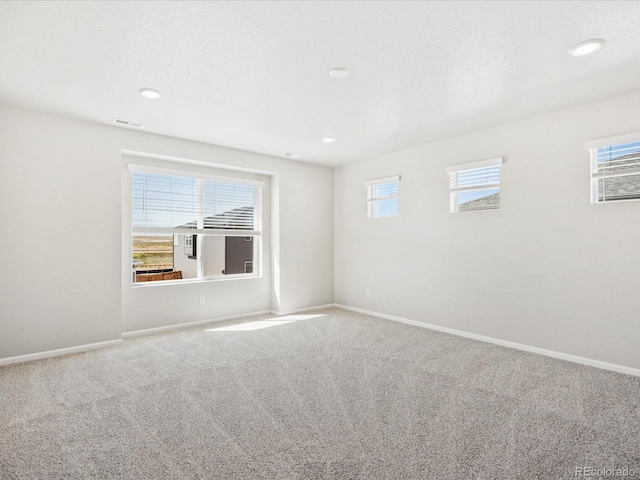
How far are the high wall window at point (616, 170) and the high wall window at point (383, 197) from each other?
236 cm

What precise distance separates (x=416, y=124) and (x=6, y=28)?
11.7 ft

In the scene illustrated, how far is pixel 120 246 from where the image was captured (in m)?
4.13

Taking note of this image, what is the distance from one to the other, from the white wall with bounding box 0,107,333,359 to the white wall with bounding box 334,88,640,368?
2837 millimetres

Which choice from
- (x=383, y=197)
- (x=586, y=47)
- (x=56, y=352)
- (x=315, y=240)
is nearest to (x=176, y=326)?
(x=56, y=352)

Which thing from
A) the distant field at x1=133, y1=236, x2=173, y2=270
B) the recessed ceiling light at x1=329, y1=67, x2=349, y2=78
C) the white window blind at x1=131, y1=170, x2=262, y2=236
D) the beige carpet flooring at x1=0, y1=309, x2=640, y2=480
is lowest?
the beige carpet flooring at x1=0, y1=309, x2=640, y2=480

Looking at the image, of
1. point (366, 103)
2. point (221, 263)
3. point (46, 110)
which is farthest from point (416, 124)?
point (46, 110)

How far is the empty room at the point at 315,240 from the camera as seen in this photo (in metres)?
2.07

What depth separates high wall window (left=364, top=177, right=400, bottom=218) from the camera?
5340mm

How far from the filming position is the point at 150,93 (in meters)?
3.14

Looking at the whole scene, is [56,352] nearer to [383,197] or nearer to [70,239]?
[70,239]

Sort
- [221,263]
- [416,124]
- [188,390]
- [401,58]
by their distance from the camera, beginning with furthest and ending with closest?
1. [221,263]
2. [416,124]
3. [188,390]
4. [401,58]

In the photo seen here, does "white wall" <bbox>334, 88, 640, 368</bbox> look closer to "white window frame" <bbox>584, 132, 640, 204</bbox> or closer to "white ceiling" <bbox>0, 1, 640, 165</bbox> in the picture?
"white window frame" <bbox>584, 132, 640, 204</bbox>

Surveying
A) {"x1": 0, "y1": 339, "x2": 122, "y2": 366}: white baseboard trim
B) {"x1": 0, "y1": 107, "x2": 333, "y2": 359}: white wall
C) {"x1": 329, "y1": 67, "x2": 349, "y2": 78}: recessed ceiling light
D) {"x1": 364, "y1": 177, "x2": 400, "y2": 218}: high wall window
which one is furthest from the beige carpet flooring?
{"x1": 329, "y1": 67, "x2": 349, "y2": 78}: recessed ceiling light

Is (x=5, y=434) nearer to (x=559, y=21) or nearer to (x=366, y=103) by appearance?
(x=366, y=103)
